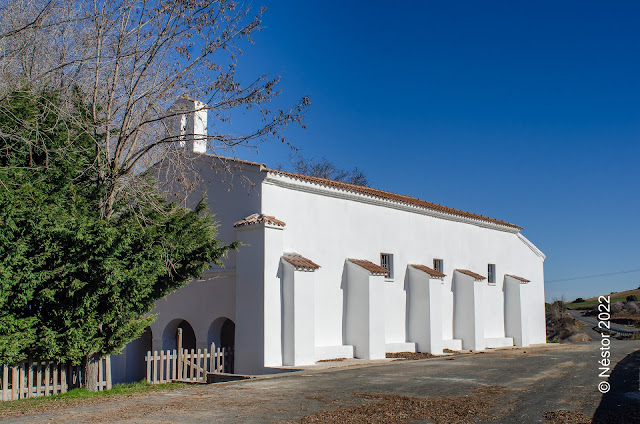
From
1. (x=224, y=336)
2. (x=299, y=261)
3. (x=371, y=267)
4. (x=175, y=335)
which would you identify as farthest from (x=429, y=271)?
(x=175, y=335)

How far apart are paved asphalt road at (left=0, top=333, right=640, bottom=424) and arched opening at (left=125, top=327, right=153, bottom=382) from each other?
742cm

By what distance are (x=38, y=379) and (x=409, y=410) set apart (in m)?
8.00

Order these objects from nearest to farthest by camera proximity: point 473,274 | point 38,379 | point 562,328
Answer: point 38,379
point 473,274
point 562,328

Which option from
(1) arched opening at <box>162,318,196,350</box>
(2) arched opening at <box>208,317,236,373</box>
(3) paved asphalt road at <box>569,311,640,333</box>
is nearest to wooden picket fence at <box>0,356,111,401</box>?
(2) arched opening at <box>208,317,236,373</box>

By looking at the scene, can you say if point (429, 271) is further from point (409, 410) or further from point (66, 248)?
point (66, 248)

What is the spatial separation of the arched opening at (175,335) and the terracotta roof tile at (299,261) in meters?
4.89

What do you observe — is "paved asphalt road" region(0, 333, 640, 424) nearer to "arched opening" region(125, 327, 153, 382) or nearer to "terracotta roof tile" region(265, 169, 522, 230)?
"terracotta roof tile" region(265, 169, 522, 230)

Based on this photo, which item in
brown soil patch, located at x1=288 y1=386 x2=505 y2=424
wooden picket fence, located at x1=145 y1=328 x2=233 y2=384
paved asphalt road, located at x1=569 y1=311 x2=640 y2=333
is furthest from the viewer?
paved asphalt road, located at x1=569 y1=311 x2=640 y2=333

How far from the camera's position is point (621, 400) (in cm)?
965

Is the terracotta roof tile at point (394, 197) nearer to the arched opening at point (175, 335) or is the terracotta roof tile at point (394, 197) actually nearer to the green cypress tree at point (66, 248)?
the green cypress tree at point (66, 248)

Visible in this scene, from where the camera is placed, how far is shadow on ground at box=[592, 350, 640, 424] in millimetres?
8133

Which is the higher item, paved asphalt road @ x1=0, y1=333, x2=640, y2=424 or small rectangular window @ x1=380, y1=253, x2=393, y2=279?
small rectangular window @ x1=380, y1=253, x2=393, y2=279

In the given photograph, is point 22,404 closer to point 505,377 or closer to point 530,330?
point 505,377

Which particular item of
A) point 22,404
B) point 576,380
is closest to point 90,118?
point 22,404
